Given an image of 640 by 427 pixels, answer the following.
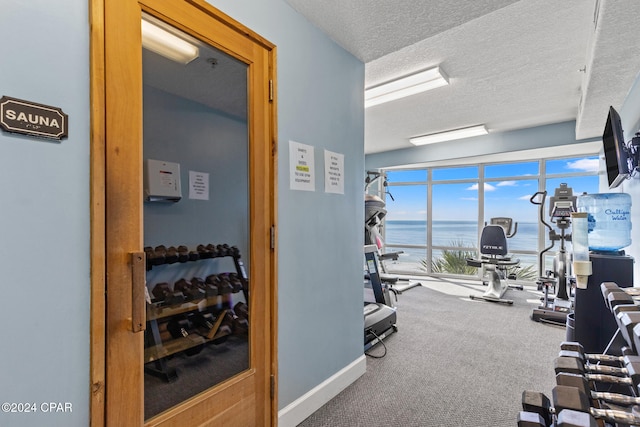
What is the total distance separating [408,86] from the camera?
10.7 ft

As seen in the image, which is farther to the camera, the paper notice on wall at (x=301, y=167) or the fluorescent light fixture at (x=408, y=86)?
the fluorescent light fixture at (x=408, y=86)

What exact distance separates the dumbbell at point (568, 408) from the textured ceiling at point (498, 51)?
76.5 inches

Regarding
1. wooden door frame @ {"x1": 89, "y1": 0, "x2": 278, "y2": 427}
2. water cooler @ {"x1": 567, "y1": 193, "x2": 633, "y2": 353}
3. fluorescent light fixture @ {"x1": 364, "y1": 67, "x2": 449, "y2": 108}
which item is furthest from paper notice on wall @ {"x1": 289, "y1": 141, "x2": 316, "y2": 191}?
water cooler @ {"x1": 567, "y1": 193, "x2": 633, "y2": 353}

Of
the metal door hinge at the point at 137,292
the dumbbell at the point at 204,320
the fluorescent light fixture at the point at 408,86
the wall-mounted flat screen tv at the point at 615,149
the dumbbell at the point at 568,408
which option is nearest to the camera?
the dumbbell at the point at 568,408

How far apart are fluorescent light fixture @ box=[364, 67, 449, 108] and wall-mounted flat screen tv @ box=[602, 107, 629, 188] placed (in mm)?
1403

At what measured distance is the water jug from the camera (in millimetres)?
2551

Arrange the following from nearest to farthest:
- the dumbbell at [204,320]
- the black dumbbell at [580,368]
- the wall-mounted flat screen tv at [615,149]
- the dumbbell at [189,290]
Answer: the black dumbbell at [580,368] → the dumbbell at [189,290] → the dumbbell at [204,320] → the wall-mounted flat screen tv at [615,149]

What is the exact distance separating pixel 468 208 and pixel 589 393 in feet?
20.9

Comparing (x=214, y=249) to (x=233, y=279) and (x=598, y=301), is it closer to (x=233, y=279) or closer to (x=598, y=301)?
(x=233, y=279)

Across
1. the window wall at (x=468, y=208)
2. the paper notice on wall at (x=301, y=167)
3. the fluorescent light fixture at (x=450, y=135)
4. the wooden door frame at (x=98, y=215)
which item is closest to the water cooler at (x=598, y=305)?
the paper notice on wall at (x=301, y=167)

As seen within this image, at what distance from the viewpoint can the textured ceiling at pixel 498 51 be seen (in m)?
1.82

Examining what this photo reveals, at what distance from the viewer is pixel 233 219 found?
5.38 feet

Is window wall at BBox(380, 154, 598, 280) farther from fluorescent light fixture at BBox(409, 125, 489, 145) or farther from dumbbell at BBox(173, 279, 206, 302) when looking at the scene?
dumbbell at BBox(173, 279, 206, 302)

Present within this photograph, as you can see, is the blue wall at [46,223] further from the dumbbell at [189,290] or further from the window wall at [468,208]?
the window wall at [468,208]
